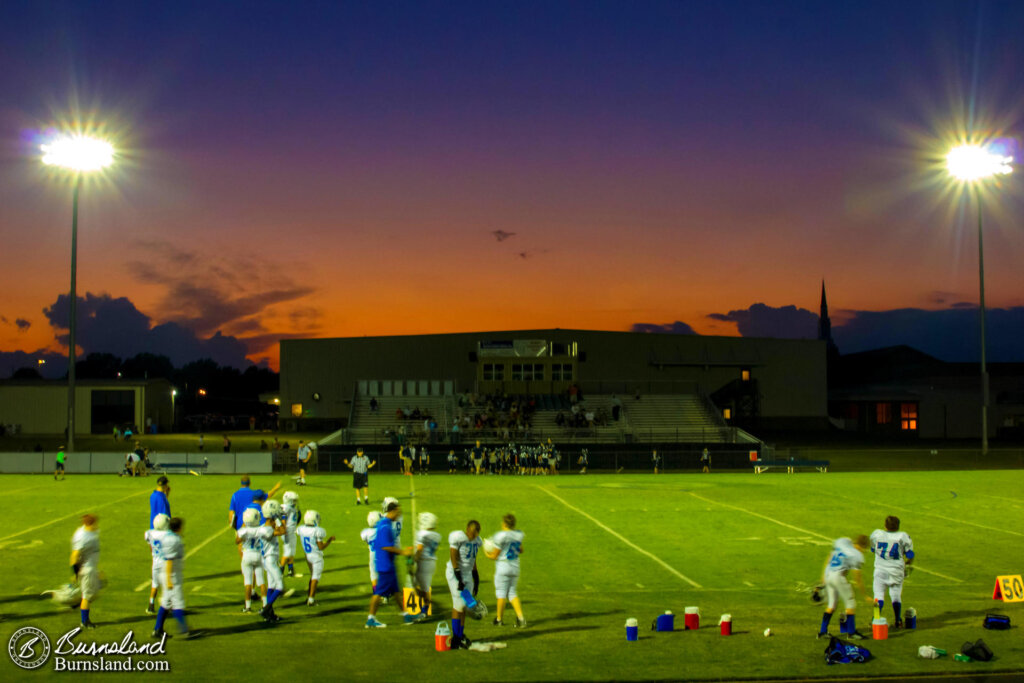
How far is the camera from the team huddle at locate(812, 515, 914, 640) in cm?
1177

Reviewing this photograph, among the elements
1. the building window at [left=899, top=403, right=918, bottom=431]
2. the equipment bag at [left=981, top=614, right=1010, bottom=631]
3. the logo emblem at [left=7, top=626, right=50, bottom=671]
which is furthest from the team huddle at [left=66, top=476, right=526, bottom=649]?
the building window at [left=899, top=403, right=918, bottom=431]

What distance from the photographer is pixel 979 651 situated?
35.3ft

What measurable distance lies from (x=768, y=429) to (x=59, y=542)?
207ft

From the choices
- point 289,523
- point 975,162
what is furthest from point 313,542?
point 975,162

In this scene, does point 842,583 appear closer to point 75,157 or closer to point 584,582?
point 584,582

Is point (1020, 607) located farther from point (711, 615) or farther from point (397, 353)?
point (397, 353)

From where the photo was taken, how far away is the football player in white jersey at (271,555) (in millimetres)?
12656

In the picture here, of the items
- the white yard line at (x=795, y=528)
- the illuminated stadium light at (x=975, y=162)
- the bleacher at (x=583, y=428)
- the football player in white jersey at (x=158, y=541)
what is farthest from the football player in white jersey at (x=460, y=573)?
the bleacher at (x=583, y=428)

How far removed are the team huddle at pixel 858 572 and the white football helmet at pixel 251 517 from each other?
7705mm

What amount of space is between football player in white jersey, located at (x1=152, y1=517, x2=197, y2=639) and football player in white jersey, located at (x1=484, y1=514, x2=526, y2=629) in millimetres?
3922

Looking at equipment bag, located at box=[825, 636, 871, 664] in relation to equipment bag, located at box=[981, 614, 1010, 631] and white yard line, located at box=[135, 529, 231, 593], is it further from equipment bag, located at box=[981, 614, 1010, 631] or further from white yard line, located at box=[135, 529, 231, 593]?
white yard line, located at box=[135, 529, 231, 593]

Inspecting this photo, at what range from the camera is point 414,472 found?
45156 millimetres

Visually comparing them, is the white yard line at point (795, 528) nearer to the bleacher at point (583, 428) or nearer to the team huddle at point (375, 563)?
the team huddle at point (375, 563)

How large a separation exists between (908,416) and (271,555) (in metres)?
75.0
